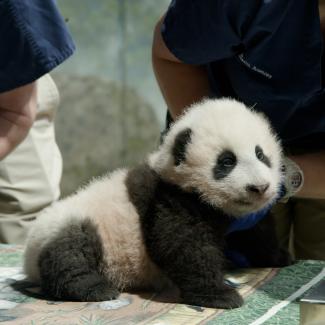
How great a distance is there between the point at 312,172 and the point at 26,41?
77 centimetres

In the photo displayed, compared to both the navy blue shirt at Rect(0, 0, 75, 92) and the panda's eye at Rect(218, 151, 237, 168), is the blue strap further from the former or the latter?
the navy blue shirt at Rect(0, 0, 75, 92)

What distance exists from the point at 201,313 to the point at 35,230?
0.43 m

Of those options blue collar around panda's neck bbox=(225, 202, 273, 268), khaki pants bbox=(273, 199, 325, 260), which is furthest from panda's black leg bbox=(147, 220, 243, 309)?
khaki pants bbox=(273, 199, 325, 260)

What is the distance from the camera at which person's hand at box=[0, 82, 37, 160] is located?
167cm

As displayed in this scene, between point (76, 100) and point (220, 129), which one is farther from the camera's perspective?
point (76, 100)

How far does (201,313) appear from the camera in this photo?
60.0 inches

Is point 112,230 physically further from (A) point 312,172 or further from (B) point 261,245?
(A) point 312,172

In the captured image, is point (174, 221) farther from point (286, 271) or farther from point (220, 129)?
point (286, 271)

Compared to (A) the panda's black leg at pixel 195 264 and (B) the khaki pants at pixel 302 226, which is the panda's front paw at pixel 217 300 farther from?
(B) the khaki pants at pixel 302 226

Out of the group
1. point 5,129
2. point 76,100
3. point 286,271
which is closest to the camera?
point 5,129

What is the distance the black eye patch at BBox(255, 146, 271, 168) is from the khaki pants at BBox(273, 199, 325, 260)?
0.63m

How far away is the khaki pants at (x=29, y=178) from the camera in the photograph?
288 centimetres

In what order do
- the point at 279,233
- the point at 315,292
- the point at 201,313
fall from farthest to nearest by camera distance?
the point at 279,233, the point at 201,313, the point at 315,292

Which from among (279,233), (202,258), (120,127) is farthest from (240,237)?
(120,127)
